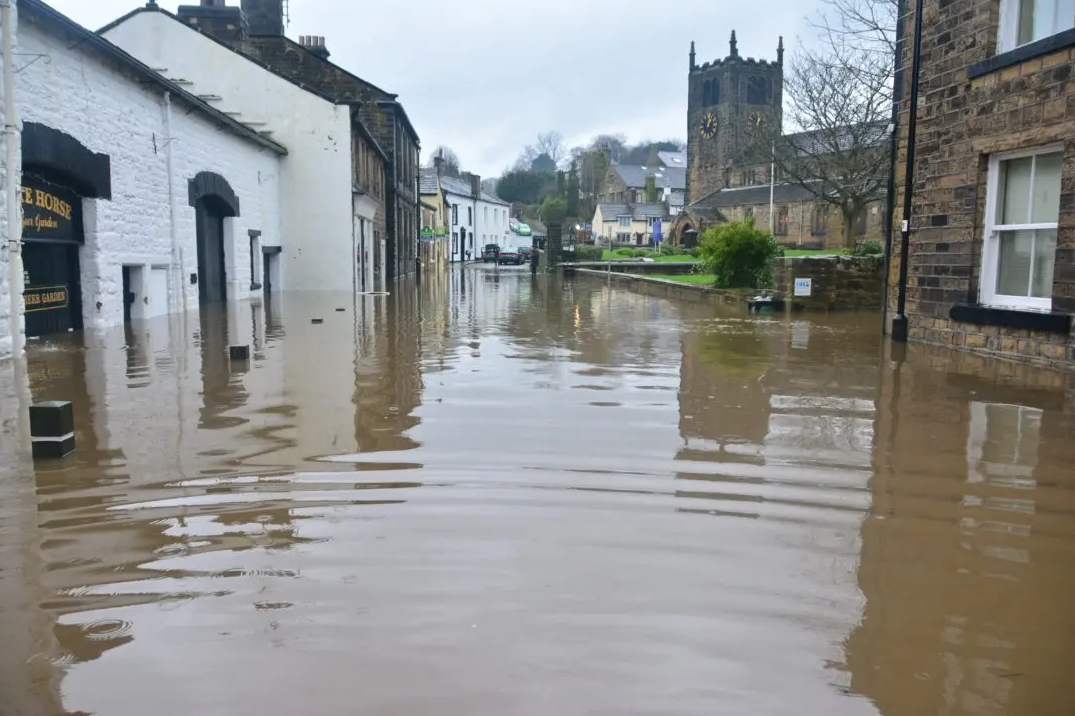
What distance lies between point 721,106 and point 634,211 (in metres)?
21.0

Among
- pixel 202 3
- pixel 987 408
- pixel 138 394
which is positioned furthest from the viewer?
pixel 202 3

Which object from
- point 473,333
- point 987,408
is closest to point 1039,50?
point 987,408

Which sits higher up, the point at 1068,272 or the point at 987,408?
the point at 1068,272

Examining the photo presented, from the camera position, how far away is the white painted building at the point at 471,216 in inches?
3073

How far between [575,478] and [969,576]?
2.18 meters

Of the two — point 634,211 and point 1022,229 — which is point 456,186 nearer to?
point 634,211

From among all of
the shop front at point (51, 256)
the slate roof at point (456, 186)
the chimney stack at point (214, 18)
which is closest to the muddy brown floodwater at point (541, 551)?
the shop front at point (51, 256)

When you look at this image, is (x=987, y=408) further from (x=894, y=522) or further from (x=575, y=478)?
(x=575, y=478)

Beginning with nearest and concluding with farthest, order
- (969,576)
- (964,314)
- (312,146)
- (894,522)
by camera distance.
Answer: (969,576) < (894,522) < (964,314) < (312,146)

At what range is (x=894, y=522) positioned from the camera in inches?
173

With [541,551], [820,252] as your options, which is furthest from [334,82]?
[541,551]

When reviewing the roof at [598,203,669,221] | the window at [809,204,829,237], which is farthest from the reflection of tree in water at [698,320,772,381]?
the roof at [598,203,669,221]

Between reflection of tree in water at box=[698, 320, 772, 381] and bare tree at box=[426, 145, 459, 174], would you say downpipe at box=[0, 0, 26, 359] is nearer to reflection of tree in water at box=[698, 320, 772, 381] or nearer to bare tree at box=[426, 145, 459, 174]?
reflection of tree in water at box=[698, 320, 772, 381]

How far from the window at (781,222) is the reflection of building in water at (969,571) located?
69.1 meters
